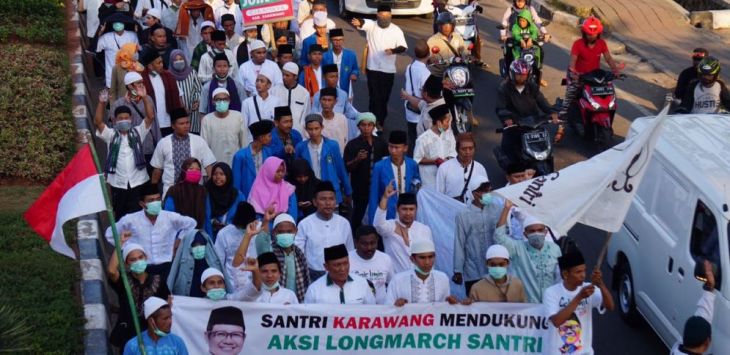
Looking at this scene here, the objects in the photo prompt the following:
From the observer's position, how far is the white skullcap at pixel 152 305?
8.63 metres

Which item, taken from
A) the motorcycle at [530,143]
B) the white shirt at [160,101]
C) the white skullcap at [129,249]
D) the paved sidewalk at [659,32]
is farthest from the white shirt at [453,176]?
the paved sidewalk at [659,32]

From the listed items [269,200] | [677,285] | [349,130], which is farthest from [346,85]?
[677,285]

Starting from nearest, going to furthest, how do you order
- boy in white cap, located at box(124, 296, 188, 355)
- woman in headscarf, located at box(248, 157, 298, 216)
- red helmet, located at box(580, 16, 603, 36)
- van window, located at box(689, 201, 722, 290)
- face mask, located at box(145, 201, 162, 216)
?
boy in white cap, located at box(124, 296, 188, 355) → van window, located at box(689, 201, 722, 290) → face mask, located at box(145, 201, 162, 216) → woman in headscarf, located at box(248, 157, 298, 216) → red helmet, located at box(580, 16, 603, 36)

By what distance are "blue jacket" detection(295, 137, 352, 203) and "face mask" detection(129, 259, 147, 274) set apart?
306 centimetres

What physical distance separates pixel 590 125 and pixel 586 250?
3.46 m

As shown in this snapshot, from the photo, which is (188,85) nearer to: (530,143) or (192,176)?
(192,176)

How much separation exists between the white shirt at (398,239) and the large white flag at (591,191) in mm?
1620

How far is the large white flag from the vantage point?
29.1 ft

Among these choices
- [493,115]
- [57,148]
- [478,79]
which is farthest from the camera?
[478,79]

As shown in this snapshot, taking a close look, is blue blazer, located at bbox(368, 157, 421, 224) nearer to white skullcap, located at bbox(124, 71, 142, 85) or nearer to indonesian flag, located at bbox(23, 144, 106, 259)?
white skullcap, located at bbox(124, 71, 142, 85)

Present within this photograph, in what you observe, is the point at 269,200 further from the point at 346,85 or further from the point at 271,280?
the point at 346,85

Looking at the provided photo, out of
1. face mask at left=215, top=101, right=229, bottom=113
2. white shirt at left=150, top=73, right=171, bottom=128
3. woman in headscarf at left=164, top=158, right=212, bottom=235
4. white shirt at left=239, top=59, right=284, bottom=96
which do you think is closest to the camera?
woman in headscarf at left=164, top=158, right=212, bottom=235

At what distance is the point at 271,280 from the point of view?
9.32m

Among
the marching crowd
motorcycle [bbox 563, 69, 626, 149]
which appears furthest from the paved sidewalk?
the marching crowd
